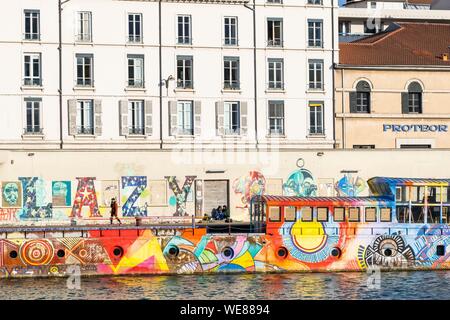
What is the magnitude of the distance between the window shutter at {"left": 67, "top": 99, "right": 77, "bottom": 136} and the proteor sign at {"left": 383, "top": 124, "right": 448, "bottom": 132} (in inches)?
973

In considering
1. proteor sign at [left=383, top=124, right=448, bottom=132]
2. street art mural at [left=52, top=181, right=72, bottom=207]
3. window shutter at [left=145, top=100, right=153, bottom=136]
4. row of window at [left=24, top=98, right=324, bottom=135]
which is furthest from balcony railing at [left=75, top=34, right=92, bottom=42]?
proteor sign at [left=383, top=124, right=448, bottom=132]

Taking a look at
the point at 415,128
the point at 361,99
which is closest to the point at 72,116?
the point at 361,99

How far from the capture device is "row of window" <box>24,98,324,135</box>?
65.2m

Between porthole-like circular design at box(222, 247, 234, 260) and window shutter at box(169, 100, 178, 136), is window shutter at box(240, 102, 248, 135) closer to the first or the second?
window shutter at box(169, 100, 178, 136)

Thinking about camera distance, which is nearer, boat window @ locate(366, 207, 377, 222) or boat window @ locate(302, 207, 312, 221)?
boat window @ locate(302, 207, 312, 221)

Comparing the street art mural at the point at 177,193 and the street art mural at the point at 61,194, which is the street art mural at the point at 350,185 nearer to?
the street art mural at the point at 177,193

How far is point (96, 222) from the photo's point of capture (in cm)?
6141

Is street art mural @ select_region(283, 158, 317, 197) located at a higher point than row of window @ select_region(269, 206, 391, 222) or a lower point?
higher

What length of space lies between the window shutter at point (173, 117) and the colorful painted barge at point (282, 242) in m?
23.8

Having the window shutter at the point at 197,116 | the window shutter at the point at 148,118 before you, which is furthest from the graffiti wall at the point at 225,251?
the window shutter at the point at 197,116

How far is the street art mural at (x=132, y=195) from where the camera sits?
207 ft

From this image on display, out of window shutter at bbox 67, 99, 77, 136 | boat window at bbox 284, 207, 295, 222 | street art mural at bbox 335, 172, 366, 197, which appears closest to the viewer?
boat window at bbox 284, 207, 295, 222

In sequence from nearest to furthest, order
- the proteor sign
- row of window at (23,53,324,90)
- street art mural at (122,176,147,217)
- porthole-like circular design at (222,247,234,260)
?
porthole-like circular design at (222,247,234,260) < street art mural at (122,176,147,217) < row of window at (23,53,324,90) < the proteor sign

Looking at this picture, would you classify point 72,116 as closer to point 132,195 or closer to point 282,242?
point 132,195
